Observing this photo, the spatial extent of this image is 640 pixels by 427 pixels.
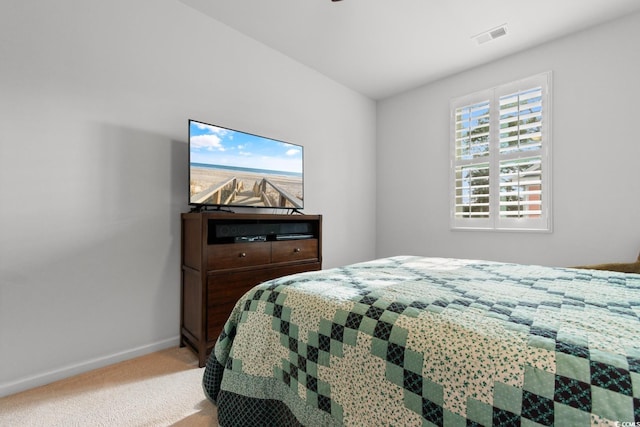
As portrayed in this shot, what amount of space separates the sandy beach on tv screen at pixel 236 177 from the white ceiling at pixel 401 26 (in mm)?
1294

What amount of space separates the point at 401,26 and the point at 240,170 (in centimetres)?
187

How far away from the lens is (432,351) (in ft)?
2.51

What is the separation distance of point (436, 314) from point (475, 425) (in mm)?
264

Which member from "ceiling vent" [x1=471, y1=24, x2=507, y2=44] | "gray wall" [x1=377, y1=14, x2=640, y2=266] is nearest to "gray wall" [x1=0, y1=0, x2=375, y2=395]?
"ceiling vent" [x1=471, y1=24, x2=507, y2=44]

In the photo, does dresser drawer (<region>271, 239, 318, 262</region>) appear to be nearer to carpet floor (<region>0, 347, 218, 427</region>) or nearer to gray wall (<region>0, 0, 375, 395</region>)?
gray wall (<region>0, 0, 375, 395</region>)

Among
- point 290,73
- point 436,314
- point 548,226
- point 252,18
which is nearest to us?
point 436,314

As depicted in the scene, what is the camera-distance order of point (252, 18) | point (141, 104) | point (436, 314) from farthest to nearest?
point (252, 18) < point (141, 104) < point (436, 314)

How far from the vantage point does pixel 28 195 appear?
5.61ft

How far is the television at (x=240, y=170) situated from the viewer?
7.20 feet

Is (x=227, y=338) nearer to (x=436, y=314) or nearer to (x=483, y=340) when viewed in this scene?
(x=436, y=314)

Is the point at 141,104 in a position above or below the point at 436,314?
above

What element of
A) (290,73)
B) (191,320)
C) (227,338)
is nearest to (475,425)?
(227,338)

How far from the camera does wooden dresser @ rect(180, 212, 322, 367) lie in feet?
6.56

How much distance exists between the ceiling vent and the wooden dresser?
2.37 metres
